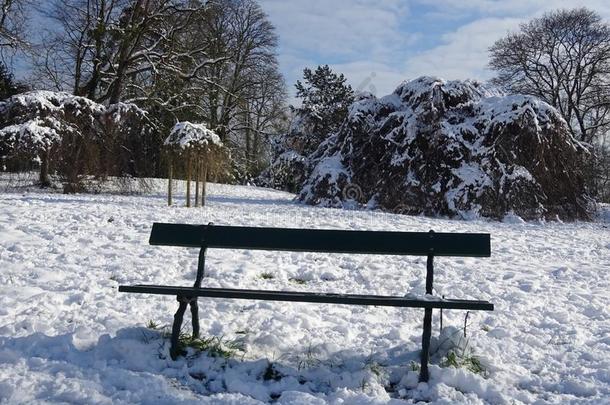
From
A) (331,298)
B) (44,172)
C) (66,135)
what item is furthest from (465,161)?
(331,298)

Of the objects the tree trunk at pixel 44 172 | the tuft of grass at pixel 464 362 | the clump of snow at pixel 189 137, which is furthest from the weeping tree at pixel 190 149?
the tuft of grass at pixel 464 362

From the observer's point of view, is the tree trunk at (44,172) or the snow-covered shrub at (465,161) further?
the snow-covered shrub at (465,161)

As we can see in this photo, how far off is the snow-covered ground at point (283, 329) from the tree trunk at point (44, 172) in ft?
23.5

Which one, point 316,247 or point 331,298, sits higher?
point 316,247

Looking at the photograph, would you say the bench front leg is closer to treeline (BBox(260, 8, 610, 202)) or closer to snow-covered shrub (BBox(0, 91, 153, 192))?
snow-covered shrub (BBox(0, 91, 153, 192))

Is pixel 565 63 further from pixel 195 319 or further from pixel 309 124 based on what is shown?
pixel 195 319

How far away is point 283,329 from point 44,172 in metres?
12.3

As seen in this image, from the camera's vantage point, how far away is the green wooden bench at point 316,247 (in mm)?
3566

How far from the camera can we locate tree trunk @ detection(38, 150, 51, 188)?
14.1 meters

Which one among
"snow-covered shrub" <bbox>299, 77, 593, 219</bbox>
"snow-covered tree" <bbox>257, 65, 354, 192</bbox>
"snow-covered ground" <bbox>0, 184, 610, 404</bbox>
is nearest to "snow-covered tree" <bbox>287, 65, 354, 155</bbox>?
"snow-covered tree" <bbox>257, 65, 354, 192</bbox>

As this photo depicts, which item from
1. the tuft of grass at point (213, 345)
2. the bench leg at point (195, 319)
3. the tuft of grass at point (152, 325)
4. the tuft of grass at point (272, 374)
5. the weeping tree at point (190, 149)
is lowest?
the tuft of grass at point (272, 374)

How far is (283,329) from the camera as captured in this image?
423 cm

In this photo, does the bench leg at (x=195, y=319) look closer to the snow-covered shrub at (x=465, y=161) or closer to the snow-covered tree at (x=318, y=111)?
the snow-covered shrub at (x=465, y=161)

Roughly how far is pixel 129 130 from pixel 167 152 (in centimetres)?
542
